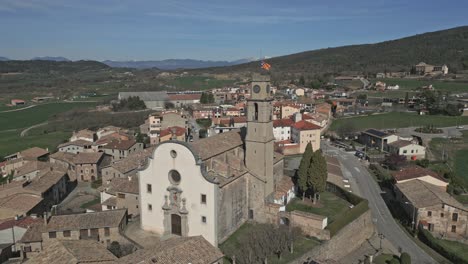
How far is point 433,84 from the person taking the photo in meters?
158

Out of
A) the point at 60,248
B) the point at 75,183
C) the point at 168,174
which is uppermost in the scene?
the point at 168,174

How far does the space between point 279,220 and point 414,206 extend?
15689 mm

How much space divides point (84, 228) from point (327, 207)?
86.7 ft

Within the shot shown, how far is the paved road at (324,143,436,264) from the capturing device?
123ft

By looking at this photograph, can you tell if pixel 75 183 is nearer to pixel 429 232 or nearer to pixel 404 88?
pixel 429 232

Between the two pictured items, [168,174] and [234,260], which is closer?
[234,260]

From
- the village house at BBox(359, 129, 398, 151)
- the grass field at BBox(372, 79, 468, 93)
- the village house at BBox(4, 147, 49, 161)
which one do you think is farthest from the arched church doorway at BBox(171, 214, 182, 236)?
the grass field at BBox(372, 79, 468, 93)

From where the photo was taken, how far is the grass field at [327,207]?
140 feet

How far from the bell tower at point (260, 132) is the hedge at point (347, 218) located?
8.06 m

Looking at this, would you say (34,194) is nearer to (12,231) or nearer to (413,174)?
(12,231)

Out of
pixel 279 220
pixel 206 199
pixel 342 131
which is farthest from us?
pixel 342 131

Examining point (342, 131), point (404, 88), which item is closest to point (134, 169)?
point (342, 131)

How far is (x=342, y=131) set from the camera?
8912cm

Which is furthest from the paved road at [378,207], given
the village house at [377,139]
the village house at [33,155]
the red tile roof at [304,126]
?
the village house at [33,155]
